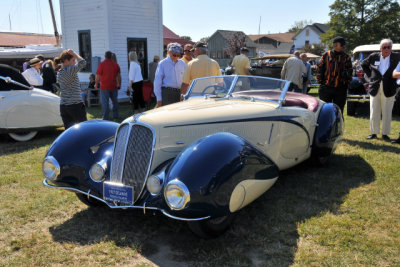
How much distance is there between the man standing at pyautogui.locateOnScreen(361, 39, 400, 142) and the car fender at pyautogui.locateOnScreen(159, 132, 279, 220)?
4699 millimetres

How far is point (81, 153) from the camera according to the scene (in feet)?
12.1

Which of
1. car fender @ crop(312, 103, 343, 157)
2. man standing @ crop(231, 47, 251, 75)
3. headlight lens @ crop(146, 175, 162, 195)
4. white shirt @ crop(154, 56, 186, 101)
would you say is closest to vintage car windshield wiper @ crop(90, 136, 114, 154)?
headlight lens @ crop(146, 175, 162, 195)

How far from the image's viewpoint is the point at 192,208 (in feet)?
9.04

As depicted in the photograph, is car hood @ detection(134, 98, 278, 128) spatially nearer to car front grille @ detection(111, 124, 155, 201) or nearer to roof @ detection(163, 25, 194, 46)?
car front grille @ detection(111, 124, 155, 201)

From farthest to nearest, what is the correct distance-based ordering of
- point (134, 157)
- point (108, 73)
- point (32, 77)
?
point (32, 77), point (108, 73), point (134, 157)

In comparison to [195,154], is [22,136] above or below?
below

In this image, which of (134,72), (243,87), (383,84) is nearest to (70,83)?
(243,87)

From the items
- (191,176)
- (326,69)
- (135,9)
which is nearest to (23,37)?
(135,9)

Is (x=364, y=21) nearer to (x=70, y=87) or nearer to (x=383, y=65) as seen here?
(x=383, y=65)

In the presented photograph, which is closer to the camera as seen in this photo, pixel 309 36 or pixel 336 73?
pixel 336 73

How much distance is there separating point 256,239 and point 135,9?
1203 centimetres

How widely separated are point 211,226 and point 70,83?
12.3 ft

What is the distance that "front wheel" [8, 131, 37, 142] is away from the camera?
7586 millimetres

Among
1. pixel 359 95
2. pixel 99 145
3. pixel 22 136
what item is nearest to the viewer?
pixel 99 145
